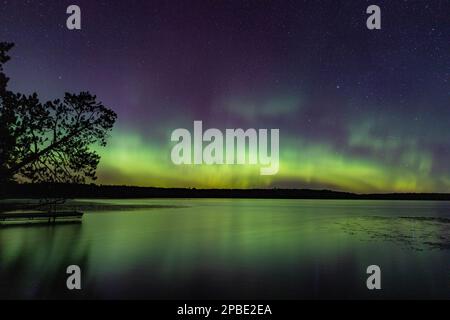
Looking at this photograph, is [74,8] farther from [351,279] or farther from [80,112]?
[351,279]

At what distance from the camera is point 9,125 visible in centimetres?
1848

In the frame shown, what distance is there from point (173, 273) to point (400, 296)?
10.8m

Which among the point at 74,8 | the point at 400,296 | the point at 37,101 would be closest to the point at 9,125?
the point at 37,101

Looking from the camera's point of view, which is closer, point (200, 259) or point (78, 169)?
point (78, 169)

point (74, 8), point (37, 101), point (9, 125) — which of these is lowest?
point (9, 125)
